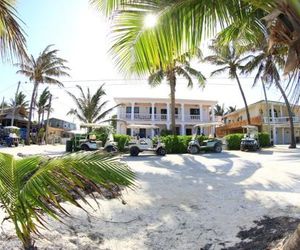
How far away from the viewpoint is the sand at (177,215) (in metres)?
5.39

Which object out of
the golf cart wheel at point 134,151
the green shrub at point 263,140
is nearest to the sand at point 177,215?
the golf cart wheel at point 134,151

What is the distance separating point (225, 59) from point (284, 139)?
16.0m

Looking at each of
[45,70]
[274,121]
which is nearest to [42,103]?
[45,70]

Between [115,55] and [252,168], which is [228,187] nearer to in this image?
[252,168]

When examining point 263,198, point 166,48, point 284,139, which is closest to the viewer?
point 166,48

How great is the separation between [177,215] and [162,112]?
3393 centimetres

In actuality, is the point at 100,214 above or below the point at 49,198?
below

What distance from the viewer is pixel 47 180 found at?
2635 millimetres

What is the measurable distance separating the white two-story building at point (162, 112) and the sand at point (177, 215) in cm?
2810

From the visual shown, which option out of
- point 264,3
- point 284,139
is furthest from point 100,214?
point 284,139

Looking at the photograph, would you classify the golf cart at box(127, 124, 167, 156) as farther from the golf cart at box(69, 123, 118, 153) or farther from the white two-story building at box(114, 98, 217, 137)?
the white two-story building at box(114, 98, 217, 137)

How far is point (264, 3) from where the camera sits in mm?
3268

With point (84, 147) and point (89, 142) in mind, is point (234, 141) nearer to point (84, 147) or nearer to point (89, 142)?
point (89, 142)

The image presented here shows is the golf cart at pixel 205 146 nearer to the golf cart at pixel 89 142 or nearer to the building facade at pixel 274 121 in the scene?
the golf cart at pixel 89 142
